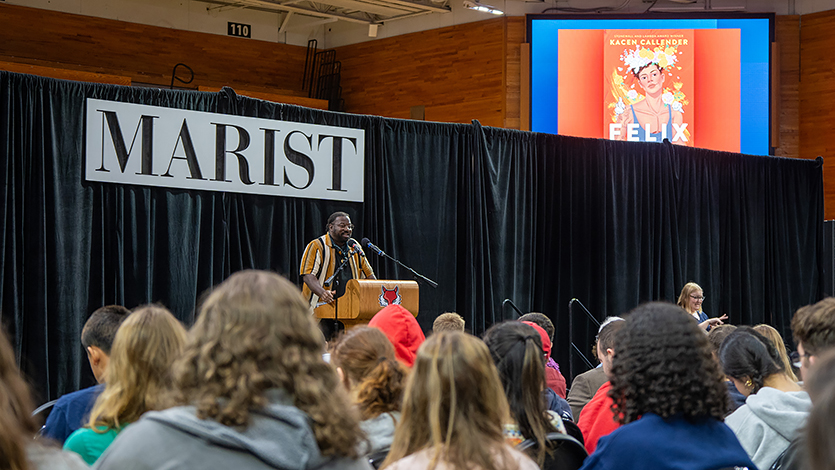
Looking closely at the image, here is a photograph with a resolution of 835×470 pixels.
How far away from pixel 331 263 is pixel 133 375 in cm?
432

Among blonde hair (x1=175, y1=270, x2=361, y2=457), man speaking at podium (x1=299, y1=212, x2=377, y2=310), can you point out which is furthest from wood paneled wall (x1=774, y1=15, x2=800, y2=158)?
blonde hair (x1=175, y1=270, x2=361, y2=457)

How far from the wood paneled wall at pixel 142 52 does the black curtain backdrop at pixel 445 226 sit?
5783mm

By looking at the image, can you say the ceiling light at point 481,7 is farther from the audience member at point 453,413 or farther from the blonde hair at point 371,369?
the audience member at point 453,413

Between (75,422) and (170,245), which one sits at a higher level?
(170,245)

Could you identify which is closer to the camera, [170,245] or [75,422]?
[75,422]

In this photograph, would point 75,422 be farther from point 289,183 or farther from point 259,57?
point 259,57

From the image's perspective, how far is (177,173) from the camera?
6297mm

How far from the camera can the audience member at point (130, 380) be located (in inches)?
79.1

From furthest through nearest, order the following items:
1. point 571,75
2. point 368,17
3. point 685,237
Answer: point 368,17
point 571,75
point 685,237

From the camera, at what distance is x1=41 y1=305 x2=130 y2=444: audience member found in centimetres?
233

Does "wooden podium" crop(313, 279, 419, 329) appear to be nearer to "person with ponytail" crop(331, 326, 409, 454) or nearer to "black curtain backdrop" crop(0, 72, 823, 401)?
"black curtain backdrop" crop(0, 72, 823, 401)

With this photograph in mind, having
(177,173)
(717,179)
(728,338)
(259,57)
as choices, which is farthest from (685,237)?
(259,57)

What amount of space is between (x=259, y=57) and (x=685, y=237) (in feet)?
24.2

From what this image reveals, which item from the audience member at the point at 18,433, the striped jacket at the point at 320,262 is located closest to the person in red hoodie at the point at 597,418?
the audience member at the point at 18,433
